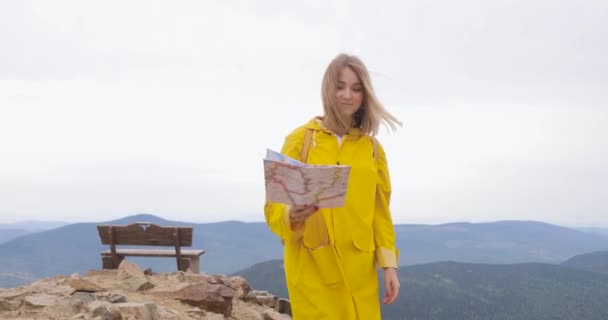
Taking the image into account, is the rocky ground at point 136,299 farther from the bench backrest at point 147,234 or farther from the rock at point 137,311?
the bench backrest at point 147,234

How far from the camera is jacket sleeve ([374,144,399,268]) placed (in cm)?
308

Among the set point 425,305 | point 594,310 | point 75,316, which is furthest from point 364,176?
point 594,310

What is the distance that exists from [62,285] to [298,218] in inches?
170

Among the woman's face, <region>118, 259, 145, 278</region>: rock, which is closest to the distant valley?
<region>118, 259, 145, 278</region>: rock

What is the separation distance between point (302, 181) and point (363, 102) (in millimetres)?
978

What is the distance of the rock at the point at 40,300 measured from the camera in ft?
16.8

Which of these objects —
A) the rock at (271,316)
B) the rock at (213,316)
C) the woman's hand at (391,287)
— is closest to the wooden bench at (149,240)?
the rock at (271,316)

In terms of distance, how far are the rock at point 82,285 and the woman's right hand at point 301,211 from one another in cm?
403

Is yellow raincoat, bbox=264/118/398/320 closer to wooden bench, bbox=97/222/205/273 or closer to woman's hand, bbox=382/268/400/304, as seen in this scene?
woman's hand, bbox=382/268/400/304

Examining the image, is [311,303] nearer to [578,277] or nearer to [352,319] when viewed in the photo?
[352,319]

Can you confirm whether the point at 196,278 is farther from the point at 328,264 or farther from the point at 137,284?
the point at 328,264

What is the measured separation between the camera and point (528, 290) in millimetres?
121562

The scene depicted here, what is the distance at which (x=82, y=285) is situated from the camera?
233 inches

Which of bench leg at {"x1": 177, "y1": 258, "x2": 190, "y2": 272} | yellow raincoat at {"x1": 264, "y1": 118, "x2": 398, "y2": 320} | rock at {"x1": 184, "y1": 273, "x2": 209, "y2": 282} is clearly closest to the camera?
yellow raincoat at {"x1": 264, "y1": 118, "x2": 398, "y2": 320}
